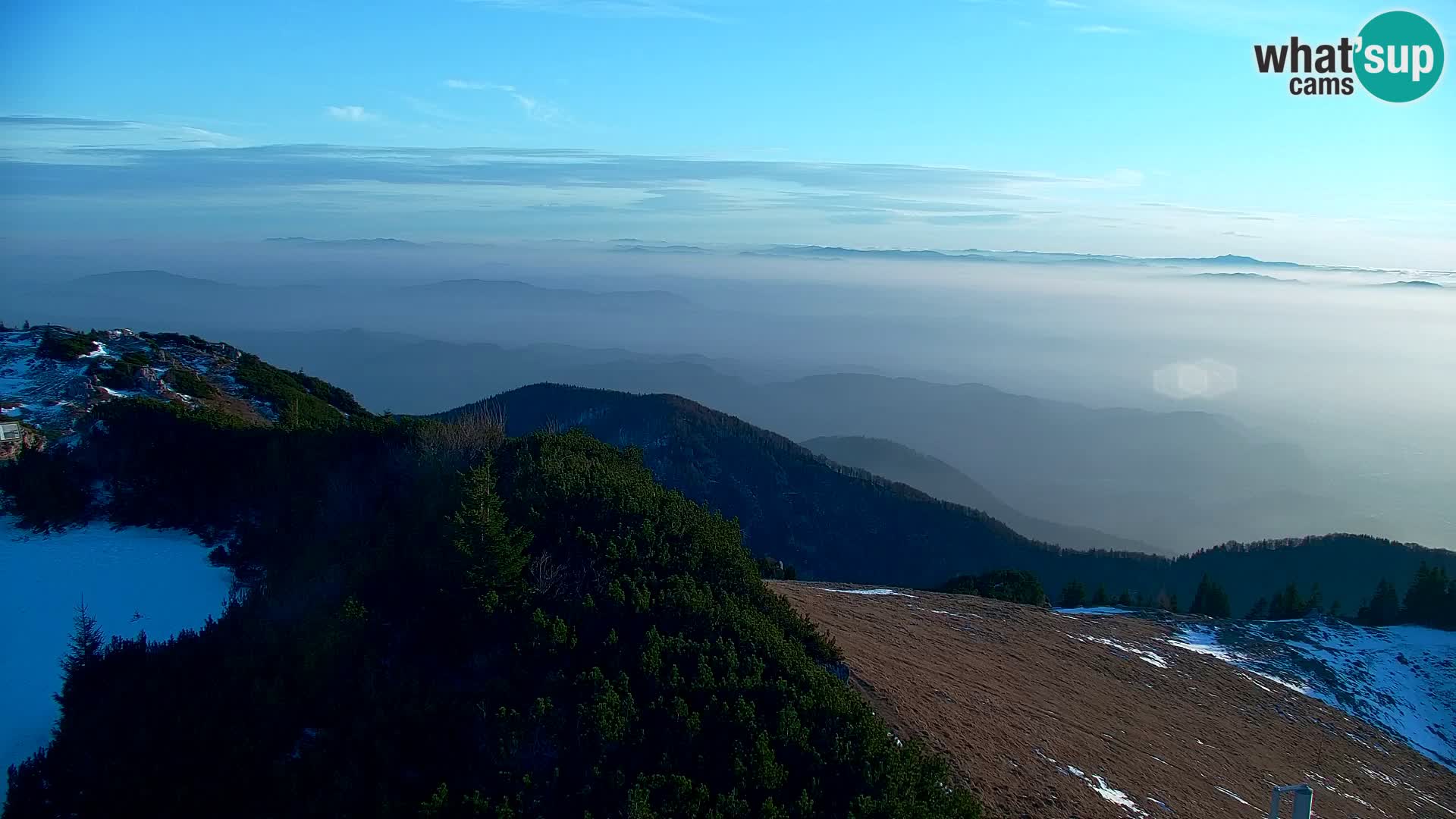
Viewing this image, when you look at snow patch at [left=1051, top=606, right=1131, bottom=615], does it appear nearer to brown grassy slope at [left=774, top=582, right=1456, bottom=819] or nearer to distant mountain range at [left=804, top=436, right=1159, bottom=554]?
brown grassy slope at [left=774, top=582, right=1456, bottom=819]

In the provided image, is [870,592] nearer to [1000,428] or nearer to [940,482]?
[940,482]

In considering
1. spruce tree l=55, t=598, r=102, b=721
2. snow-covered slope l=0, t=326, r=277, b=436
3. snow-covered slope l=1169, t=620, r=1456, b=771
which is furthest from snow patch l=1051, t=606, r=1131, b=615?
snow-covered slope l=0, t=326, r=277, b=436

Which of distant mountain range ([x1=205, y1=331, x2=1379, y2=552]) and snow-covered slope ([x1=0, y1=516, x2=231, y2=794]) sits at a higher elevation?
snow-covered slope ([x1=0, y1=516, x2=231, y2=794])

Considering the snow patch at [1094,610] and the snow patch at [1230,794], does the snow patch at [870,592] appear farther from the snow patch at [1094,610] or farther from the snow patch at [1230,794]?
the snow patch at [1230,794]

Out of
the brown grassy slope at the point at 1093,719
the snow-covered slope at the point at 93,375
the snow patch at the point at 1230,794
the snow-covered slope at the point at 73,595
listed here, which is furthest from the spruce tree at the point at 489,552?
the snow-covered slope at the point at 93,375

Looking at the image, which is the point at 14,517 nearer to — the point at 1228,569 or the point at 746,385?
the point at 1228,569

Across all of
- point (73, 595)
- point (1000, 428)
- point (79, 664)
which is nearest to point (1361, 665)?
point (79, 664)

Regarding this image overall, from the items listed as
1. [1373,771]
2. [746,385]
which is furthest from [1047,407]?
[1373,771]
